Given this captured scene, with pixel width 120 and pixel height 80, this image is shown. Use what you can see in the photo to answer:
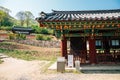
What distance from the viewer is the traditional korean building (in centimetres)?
1543

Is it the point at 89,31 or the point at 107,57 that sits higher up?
the point at 89,31

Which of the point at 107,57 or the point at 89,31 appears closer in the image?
the point at 89,31

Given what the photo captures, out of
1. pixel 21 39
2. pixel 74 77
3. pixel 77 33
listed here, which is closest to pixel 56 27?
pixel 77 33

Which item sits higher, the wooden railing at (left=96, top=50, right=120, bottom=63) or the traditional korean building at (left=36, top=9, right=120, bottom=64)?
the traditional korean building at (left=36, top=9, right=120, bottom=64)

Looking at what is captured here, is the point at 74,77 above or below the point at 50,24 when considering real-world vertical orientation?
below

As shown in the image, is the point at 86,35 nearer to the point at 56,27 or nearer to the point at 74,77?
the point at 56,27

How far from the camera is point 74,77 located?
13.7 m

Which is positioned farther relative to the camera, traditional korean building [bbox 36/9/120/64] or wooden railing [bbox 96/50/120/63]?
wooden railing [bbox 96/50/120/63]

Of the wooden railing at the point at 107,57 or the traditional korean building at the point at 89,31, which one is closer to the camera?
the traditional korean building at the point at 89,31

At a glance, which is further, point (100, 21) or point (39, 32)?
point (39, 32)

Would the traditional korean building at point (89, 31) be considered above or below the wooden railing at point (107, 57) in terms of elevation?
above

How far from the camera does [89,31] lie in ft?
55.3

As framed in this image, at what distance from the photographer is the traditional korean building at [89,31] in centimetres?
1543

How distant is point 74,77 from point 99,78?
154cm
